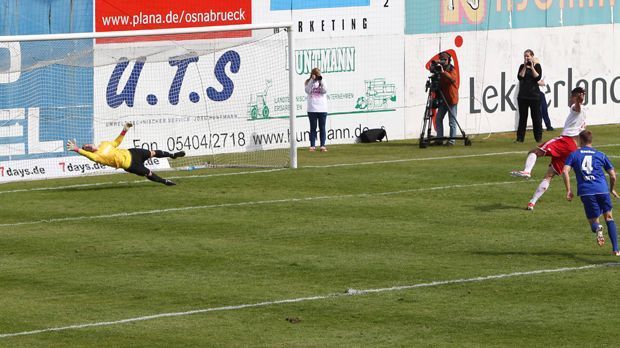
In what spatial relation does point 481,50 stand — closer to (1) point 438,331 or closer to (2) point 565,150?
(2) point 565,150

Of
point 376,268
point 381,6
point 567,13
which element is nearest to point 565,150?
point 376,268

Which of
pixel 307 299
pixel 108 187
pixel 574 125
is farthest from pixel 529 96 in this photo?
pixel 307 299

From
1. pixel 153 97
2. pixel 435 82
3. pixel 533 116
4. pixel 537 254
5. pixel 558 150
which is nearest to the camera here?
pixel 537 254

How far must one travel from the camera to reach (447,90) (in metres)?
33.2

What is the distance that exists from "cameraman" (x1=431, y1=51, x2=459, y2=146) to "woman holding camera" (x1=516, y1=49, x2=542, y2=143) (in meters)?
1.59

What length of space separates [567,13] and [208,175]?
1458cm

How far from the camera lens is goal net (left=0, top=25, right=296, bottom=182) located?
28.0 m

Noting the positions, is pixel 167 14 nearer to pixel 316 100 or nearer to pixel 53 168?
pixel 316 100

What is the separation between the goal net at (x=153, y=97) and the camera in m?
28.0

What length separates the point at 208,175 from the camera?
2775 cm

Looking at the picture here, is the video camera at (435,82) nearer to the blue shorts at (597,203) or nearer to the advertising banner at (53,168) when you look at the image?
the advertising banner at (53,168)

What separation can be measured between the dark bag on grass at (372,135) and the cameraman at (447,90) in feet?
5.72

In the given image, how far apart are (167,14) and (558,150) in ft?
40.4

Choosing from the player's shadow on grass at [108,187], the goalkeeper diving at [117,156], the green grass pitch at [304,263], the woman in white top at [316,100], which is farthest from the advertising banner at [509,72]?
the goalkeeper diving at [117,156]
